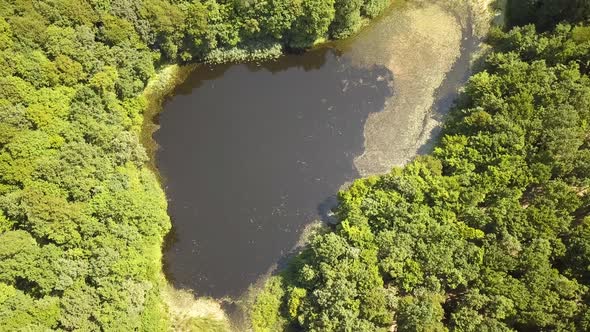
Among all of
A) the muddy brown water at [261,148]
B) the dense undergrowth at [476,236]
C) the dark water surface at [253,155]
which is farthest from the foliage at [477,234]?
the muddy brown water at [261,148]

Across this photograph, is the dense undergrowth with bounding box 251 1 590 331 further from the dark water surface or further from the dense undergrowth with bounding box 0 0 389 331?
the dense undergrowth with bounding box 0 0 389 331

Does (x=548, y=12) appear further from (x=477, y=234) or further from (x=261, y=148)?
(x=261, y=148)

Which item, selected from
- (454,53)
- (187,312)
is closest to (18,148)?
(187,312)

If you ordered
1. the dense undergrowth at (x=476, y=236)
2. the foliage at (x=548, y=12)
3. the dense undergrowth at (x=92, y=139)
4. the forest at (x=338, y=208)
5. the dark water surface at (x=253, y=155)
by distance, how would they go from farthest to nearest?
the foliage at (x=548, y=12) → the dark water surface at (x=253, y=155) → the dense undergrowth at (x=92, y=139) → the forest at (x=338, y=208) → the dense undergrowth at (x=476, y=236)

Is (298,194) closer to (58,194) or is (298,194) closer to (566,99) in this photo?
(58,194)

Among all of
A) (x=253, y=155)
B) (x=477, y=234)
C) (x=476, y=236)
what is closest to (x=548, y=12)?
(x=477, y=234)

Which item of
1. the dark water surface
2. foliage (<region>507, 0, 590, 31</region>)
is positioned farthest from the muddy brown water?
foliage (<region>507, 0, 590, 31</region>)

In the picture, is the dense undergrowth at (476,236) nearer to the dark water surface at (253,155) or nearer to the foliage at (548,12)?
the dark water surface at (253,155)
